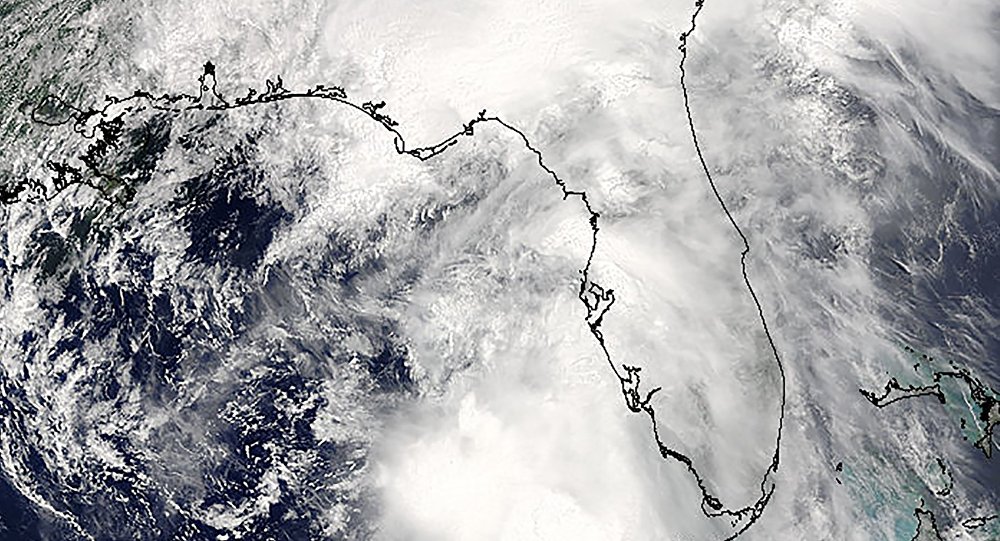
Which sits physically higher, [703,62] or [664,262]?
[703,62]

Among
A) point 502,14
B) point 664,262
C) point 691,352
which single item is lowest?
point 691,352

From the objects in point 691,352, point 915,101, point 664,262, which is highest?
point 915,101

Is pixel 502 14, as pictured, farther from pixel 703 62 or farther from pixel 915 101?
pixel 915 101

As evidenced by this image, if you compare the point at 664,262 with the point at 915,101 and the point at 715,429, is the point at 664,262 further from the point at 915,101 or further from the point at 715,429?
the point at 915,101

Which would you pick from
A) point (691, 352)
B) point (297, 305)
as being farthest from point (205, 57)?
point (691, 352)

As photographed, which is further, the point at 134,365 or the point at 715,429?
the point at 134,365

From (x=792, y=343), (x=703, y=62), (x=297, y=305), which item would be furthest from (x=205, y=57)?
(x=792, y=343)

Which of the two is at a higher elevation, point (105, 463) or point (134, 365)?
point (134, 365)
